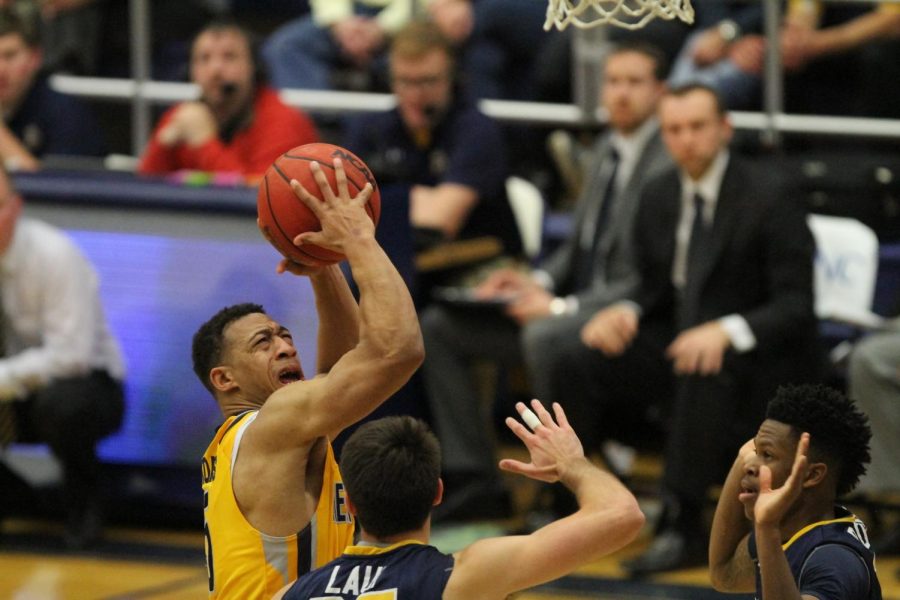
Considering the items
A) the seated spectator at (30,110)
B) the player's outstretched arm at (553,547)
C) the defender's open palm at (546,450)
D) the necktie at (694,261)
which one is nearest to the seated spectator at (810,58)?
the necktie at (694,261)

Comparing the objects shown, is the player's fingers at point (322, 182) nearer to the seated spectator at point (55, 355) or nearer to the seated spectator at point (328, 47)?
the seated spectator at point (55, 355)

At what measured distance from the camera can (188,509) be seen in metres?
7.59

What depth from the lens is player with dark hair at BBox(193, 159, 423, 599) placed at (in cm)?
381

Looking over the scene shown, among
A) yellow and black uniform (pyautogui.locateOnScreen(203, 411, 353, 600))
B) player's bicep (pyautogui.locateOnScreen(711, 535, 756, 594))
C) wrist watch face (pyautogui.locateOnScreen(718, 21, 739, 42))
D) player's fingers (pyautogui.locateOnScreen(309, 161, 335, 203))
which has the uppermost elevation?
wrist watch face (pyautogui.locateOnScreen(718, 21, 739, 42))

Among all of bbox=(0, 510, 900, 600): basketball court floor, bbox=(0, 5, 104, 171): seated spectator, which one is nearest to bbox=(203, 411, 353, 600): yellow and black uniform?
bbox=(0, 510, 900, 600): basketball court floor

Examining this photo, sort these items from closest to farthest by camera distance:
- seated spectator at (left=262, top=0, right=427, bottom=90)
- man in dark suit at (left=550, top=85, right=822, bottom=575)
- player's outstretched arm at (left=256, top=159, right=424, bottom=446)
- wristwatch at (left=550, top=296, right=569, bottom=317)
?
1. player's outstretched arm at (left=256, top=159, right=424, bottom=446)
2. man in dark suit at (left=550, top=85, right=822, bottom=575)
3. wristwatch at (left=550, top=296, right=569, bottom=317)
4. seated spectator at (left=262, top=0, right=427, bottom=90)

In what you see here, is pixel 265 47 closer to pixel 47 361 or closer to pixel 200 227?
pixel 200 227

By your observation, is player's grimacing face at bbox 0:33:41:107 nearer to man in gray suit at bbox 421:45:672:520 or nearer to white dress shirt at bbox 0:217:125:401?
white dress shirt at bbox 0:217:125:401

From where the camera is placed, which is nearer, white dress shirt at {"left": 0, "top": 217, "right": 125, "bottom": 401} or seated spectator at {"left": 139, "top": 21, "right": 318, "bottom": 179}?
white dress shirt at {"left": 0, "top": 217, "right": 125, "bottom": 401}

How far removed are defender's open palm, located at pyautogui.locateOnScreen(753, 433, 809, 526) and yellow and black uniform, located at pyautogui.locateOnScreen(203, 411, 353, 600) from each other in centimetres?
104

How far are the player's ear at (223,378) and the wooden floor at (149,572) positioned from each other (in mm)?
2524

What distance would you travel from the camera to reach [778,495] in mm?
3504

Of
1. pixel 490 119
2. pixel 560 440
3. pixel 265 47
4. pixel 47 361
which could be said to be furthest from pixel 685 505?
pixel 265 47

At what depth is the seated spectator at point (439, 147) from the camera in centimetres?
770
